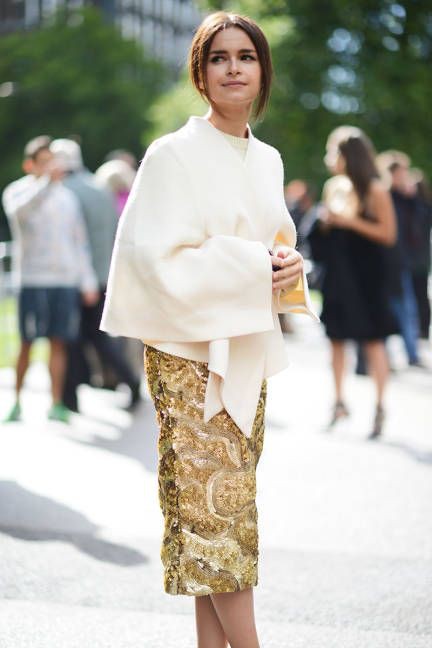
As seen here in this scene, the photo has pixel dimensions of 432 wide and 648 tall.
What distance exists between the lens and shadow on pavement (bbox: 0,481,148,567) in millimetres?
5767

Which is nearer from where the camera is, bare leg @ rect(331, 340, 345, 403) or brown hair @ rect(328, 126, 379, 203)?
brown hair @ rect(328, 126, 379, 203)

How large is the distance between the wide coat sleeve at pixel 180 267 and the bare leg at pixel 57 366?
20.5ft

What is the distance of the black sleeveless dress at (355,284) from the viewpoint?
923 cm

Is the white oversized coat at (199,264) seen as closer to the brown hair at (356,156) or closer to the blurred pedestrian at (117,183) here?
the brown hair at (356,156)

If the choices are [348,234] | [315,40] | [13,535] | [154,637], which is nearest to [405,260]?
[348,234]

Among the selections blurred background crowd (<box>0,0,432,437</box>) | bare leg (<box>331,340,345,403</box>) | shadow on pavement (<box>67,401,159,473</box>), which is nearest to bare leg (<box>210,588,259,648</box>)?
blurred background crowd (<box>0,0,432,437</box>)

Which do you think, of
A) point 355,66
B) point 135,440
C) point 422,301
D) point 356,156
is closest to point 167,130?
point 355,66

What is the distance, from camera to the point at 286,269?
11.6 feet

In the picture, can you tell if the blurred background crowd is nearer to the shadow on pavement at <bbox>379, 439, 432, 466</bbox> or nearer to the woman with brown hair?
the shadow on pavement at <bbox>379, 439, 432, 466</bbox>

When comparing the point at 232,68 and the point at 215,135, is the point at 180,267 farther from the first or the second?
the point at 232,68

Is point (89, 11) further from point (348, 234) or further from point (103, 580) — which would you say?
point (103, 580)

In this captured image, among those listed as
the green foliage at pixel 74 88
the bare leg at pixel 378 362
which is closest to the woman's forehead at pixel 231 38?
the bare leg at pixel 378 362

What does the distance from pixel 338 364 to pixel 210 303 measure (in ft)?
19.9

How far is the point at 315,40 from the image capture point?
38.1 m
